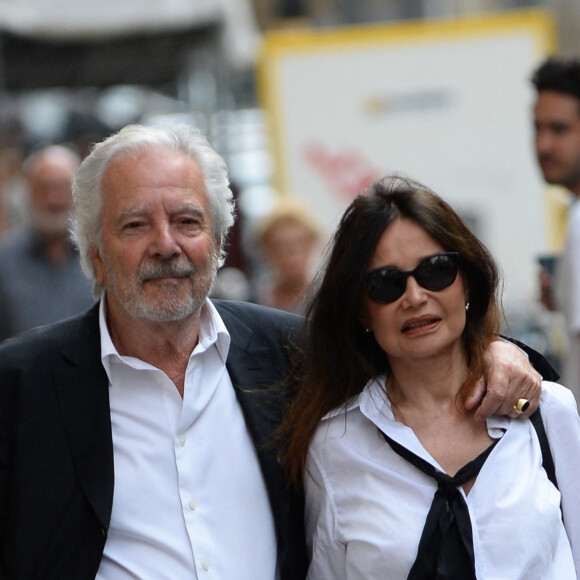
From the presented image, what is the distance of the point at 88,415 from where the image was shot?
3.35 m

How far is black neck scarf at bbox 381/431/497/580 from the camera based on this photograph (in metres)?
3.09

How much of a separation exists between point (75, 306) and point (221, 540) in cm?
297

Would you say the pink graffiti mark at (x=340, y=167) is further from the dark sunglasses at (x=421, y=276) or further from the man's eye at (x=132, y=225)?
the dark sunglasses at (x=421, y=276)

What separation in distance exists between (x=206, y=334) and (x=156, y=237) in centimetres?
36

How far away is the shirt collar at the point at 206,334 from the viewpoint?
3.45m

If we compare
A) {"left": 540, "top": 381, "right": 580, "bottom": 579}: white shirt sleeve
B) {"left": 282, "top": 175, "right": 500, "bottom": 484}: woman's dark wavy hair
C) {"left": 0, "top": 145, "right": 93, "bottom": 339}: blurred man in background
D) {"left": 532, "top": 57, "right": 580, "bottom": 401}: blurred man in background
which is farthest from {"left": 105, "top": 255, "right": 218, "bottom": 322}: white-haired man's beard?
{"left": 0, "top": 145, "right": 93, "bottom": 339}: blurred man in background

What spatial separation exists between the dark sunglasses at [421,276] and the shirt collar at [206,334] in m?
0.53

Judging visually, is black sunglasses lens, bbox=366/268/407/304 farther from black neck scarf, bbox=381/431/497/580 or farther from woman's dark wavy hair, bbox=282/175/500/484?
black neck scarf, bbox=381/431/497/580

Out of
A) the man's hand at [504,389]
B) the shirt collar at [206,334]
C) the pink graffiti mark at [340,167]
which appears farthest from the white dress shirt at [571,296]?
the pink graffiti mark at [340,167]

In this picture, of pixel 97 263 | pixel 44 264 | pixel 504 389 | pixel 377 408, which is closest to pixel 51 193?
pixel 44 264

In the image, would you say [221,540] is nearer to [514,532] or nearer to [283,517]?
[283,517]

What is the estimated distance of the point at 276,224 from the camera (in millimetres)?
7223

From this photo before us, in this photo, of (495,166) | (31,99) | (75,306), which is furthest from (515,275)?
(31,99)

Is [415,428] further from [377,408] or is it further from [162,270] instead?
[162,270]
